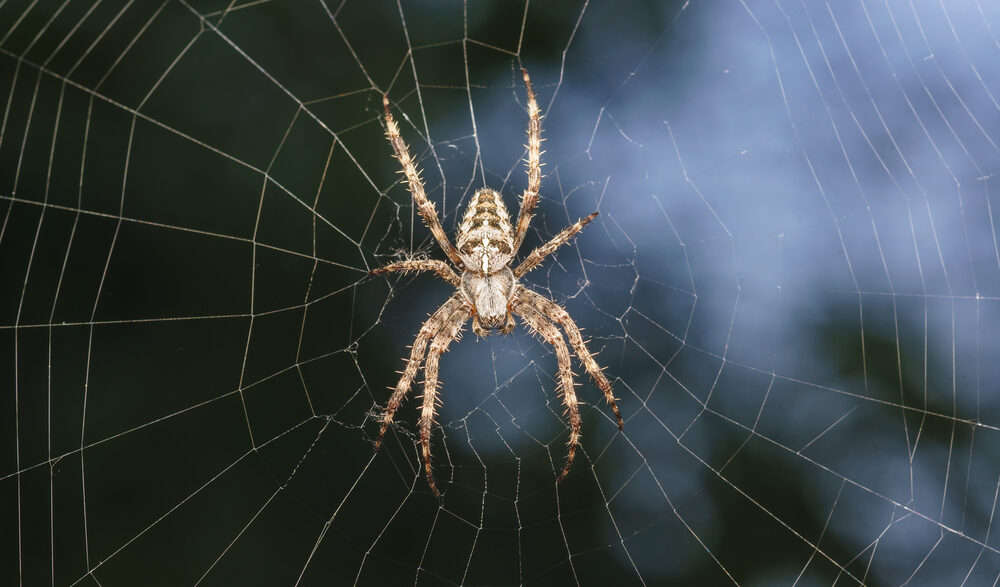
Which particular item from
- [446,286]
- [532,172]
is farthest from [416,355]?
[446,286]

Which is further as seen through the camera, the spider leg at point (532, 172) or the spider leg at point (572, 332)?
the spider leg at point (572, 332)

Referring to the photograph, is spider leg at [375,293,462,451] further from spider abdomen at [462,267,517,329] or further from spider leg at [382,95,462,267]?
spider leg at [382,95,462,267]

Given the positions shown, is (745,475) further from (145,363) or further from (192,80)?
(192,80)

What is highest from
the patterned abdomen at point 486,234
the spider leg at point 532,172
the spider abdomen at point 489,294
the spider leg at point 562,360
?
the spider leg at point 532,172

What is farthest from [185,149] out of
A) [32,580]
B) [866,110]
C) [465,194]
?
[866,110]

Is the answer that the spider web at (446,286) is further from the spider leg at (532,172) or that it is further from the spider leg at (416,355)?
the spider leg at (532,172)

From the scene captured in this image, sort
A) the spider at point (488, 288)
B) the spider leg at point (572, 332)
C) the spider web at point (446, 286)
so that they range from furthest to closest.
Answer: the spider web at point (446, 286), the spider leg at point (572, 332), the spider at point (488, 288)

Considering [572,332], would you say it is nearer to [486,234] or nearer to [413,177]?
[486,234]

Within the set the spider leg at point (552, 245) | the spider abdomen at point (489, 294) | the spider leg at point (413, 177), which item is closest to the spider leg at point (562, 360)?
the spider abdomen at point (489, 294)
